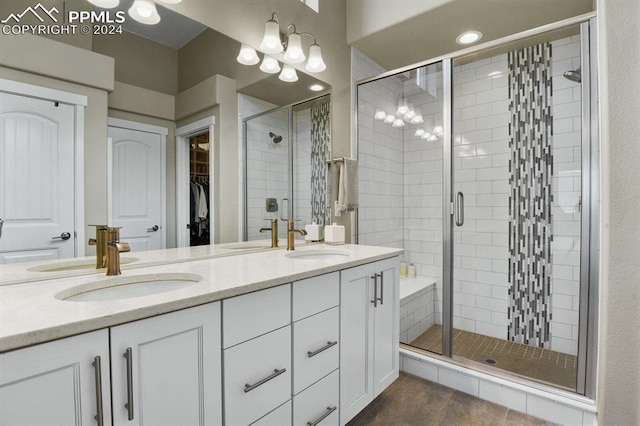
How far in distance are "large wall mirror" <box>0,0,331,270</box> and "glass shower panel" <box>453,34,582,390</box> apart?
60.5 inches

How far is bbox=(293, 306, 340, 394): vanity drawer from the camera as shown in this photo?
1.31 metres

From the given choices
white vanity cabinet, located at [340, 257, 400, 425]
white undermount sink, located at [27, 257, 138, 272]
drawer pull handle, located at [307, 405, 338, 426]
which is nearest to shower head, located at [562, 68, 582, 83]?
white vanity cabinet, located at [340, 257, 400, 425]

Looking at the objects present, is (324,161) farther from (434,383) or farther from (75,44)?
(434,383)

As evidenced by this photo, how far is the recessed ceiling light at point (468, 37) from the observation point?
2.42 m

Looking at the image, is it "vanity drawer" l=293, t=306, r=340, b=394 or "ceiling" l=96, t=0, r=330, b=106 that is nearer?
"vanity drawer" l=293, t=306, r=340, b=394

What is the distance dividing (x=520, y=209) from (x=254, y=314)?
2.31m

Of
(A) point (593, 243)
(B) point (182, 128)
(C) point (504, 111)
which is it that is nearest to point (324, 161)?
(B) point (182, 128)

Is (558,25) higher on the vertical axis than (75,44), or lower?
higher

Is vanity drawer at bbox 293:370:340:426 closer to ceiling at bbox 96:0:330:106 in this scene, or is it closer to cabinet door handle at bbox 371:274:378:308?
cabinet door handle at bbox 371:274:378:308

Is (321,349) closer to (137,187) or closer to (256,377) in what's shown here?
(256,377)

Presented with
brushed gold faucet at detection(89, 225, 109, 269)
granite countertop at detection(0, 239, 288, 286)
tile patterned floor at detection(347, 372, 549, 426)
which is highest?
brushed gold faucet at detection(89, 225, 109, 269)

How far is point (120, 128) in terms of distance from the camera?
1354 millimetres

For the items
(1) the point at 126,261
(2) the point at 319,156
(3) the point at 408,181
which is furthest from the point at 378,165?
(1) the point at 126,261

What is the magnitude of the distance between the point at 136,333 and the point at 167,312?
9 cm
